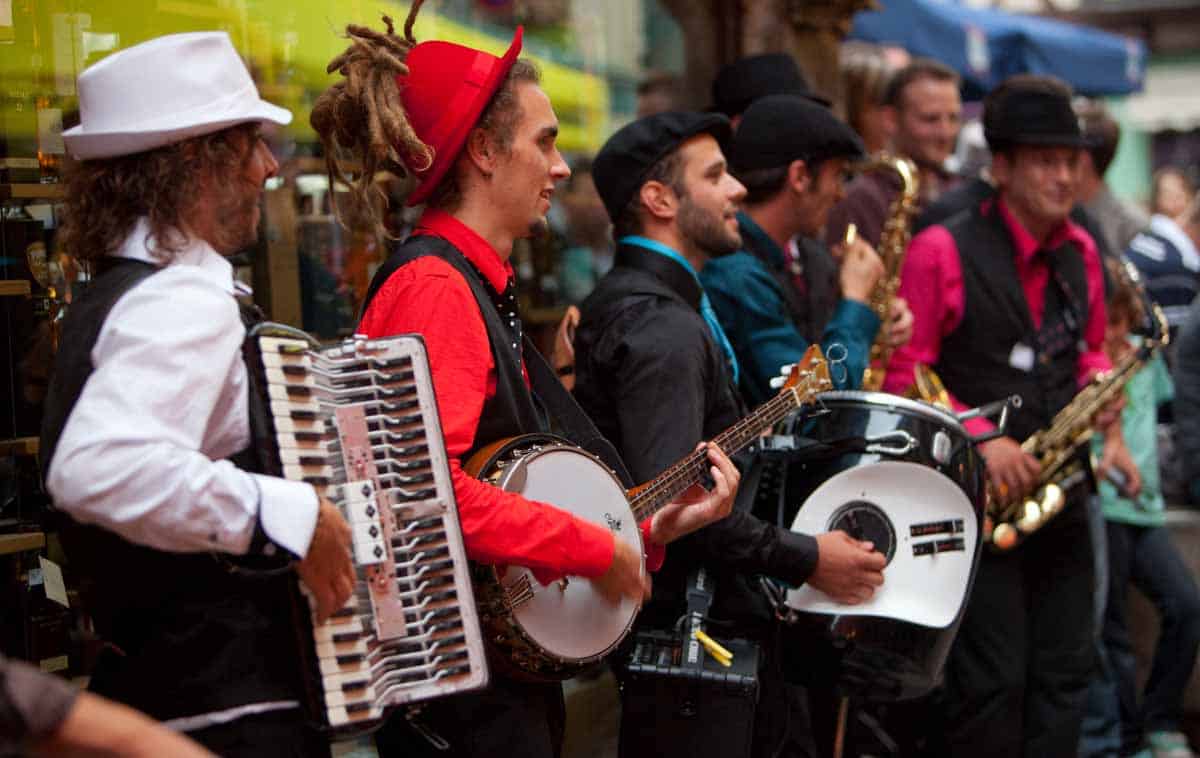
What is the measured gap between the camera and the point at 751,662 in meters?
3.40

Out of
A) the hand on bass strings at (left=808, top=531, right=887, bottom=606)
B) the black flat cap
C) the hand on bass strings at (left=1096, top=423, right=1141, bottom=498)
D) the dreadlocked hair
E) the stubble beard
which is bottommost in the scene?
the hand on bass strings at (left=1096, top=423, right=1141, bottom=498)

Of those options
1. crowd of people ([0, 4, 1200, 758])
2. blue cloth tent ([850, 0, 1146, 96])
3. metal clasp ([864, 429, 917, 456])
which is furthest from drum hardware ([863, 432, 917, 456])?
blue cloth tent ([850, 0, 1146, 96])

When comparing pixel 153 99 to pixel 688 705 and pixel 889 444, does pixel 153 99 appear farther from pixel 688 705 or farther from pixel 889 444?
pixel 889 444

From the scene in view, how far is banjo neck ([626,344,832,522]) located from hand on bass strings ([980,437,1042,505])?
1.40 metres

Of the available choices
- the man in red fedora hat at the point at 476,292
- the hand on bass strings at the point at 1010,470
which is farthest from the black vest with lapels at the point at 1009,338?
the man in red fedora hat at the point at 476,292

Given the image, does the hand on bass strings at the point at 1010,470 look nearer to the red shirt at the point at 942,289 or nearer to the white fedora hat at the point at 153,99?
the red shirt at the point at 942,289

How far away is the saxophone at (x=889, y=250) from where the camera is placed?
15.3ft

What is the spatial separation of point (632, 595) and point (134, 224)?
47.0 inches

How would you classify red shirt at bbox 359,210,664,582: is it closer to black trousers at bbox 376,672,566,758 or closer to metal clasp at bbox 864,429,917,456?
black trousers at bbox 376,672,566,758

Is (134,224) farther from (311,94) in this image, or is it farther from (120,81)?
(311,94)

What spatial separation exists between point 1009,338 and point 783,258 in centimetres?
99

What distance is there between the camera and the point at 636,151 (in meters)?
3.71

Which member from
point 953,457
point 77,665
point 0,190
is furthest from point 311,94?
point 953,457

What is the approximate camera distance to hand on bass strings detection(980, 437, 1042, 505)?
4.66m
